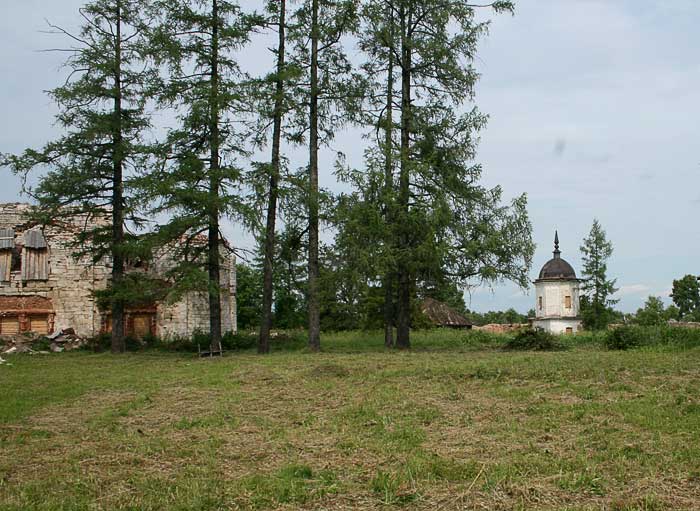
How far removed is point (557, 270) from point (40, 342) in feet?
94.6

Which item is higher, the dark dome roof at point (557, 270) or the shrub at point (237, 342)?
the dark dome roof at point (557, 270)

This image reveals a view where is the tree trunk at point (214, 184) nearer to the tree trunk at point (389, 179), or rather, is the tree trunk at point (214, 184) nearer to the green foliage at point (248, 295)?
the tree trunk at point (389, 179)

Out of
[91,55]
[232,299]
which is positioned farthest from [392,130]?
[232,299]

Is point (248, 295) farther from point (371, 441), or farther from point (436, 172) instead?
point (371, 441)

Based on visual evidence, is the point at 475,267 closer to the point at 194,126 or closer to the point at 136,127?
the point at 194,126

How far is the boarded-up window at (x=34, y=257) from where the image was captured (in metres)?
29.5

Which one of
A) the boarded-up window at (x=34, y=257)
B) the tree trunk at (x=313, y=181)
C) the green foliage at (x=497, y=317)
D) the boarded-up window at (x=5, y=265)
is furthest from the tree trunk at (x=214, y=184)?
the green foliage at (x=497, y=317)

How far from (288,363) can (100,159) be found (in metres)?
11.2

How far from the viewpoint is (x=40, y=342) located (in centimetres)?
2647

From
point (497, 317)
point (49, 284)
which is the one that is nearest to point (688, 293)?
point (497, 317)

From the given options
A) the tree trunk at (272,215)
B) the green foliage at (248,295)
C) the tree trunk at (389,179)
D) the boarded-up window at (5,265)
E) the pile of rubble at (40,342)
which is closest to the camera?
the tree trunk at (389,179)

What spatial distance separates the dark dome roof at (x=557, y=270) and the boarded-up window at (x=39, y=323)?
27463 millimetres

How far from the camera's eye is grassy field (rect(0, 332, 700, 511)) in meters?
5.56

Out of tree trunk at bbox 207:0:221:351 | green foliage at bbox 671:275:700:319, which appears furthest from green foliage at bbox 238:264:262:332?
green foliage at bbox 671:275:700:319
